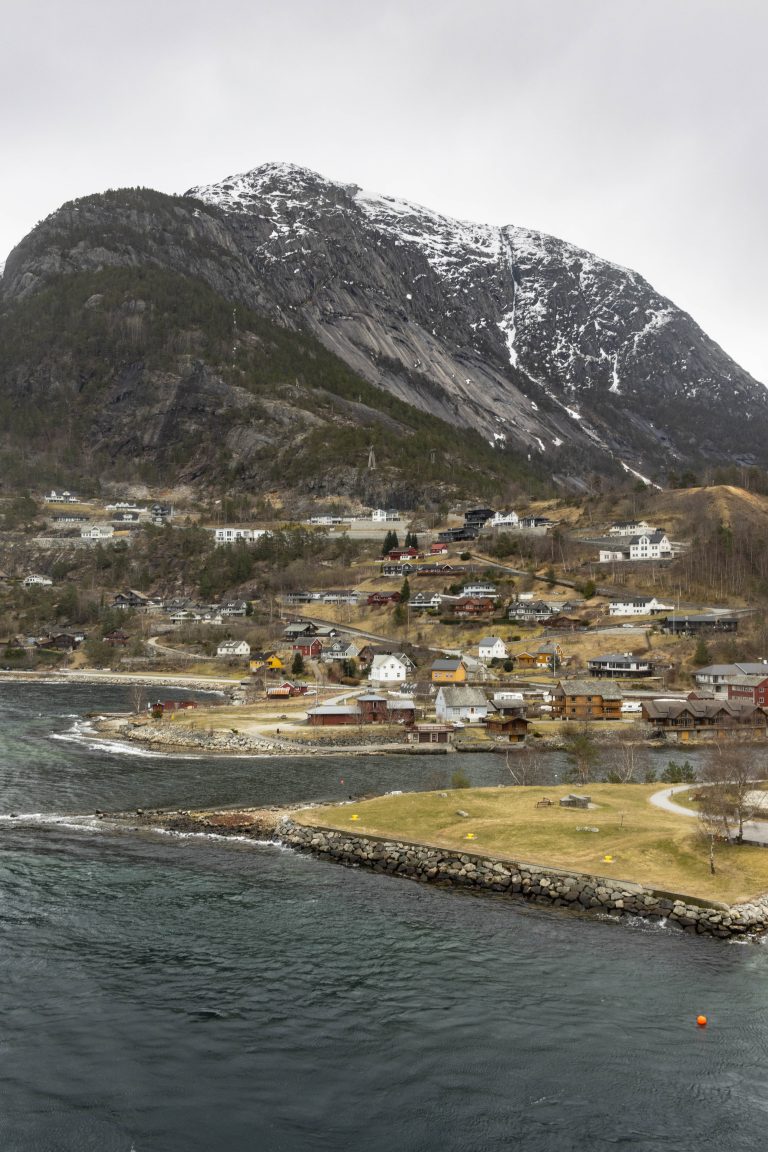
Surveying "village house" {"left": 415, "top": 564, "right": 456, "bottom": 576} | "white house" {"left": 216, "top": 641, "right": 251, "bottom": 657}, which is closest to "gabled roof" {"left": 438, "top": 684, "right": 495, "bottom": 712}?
"white house" {"left": 216, "top": 641, "right": 251, "bottom": 657}

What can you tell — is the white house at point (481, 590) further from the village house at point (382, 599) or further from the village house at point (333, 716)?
the village house at point (333, 716)

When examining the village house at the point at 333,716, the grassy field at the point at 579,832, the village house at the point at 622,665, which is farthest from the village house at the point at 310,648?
the grassy field at the point at 579,832

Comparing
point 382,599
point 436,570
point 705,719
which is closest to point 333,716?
point 705,719

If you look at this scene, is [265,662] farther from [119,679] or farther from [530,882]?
[530,882]

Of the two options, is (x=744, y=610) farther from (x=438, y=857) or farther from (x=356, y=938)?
(x=356, y=938)

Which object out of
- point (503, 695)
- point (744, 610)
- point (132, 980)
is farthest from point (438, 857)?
point (744, 610)

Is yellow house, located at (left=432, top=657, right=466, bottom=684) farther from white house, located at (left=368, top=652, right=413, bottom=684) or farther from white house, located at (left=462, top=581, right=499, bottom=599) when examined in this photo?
white house, located at (left=462, top=581, right=499, bottom=599)
